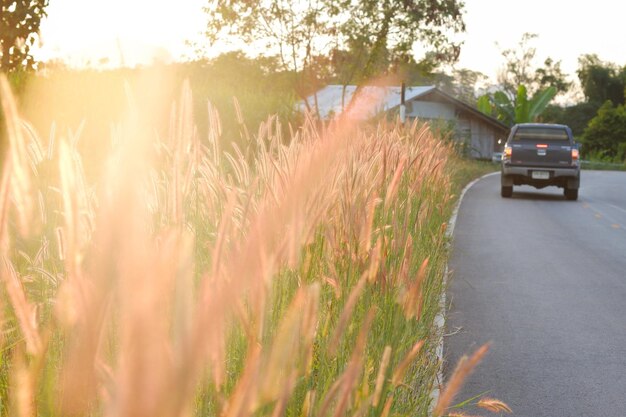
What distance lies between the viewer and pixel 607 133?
76688 mm

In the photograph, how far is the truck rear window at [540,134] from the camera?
25422mm

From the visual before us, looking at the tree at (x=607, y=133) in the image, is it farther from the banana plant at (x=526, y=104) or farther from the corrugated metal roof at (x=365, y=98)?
the corrugated metal roof at (x=365, y=98)

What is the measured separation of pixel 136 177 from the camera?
2.49 ft

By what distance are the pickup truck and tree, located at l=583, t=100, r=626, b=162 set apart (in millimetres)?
52045

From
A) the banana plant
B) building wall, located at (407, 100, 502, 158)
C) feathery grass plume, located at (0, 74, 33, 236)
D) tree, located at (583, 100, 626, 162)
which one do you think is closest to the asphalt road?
feathery grass plume, located at (0, 74, 33, 236)

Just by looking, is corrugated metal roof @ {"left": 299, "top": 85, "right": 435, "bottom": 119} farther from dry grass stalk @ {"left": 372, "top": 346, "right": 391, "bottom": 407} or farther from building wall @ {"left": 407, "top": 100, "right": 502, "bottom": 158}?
dry grass stalk @ {"left": 372, "top": 346, "right": 391, "bottom": 407}

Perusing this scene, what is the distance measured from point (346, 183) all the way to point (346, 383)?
251 cm

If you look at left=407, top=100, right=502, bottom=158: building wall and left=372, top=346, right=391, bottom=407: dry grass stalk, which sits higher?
left=372, top=346, right=391, bottom=407: dry grass stalk

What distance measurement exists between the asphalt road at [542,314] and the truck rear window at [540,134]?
8056 mm

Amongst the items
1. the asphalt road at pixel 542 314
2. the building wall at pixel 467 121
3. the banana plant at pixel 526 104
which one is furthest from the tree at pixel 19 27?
the banana plant at pixel 526 104

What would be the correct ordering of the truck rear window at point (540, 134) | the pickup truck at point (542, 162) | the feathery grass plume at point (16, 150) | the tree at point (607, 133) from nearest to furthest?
the feathery grass plume at point (16, 150) < the pickup truck at point (542, 162) < the truck rear window at point (540, 134) < the tree at point (607, 133)


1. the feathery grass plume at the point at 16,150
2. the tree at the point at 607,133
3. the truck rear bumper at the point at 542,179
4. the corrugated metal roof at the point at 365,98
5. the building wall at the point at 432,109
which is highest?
the feathery grass plume at the point at 16,150

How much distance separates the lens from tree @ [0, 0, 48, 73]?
38.4ft

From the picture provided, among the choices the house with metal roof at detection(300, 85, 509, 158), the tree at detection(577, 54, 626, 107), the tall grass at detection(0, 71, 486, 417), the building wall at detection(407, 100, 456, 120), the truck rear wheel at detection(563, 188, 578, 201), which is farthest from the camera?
the tree at detection(577, 54, 626, 107)
